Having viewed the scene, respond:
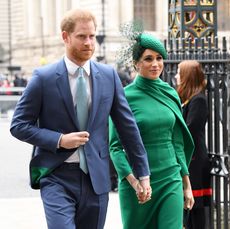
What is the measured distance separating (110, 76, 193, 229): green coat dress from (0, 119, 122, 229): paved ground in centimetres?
336

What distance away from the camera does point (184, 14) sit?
793 cm

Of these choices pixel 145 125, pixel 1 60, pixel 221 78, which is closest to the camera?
pixel 145 125

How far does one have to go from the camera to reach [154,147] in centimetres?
573

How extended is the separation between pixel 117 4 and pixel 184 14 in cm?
5619

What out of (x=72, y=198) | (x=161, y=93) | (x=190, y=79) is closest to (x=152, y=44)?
(x=161, y=93)

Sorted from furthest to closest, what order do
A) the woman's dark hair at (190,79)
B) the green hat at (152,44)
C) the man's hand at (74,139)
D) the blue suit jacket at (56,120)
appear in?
the woman's dark hair at (190,79)
the green hat at (152,44)
the blue suit jacket at (56,120)
the man's hand at (74,139)

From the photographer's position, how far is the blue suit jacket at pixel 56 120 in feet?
16.5

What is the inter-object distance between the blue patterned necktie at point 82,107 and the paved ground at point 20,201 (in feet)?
13.8

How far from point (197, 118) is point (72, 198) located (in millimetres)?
2378

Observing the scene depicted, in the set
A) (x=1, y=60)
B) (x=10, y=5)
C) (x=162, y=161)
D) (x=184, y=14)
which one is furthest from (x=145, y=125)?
(x=10, y=5)

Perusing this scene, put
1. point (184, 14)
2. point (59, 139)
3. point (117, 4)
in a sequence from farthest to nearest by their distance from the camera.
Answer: point (117, 4) → point (184, 14) → point (59, 139)

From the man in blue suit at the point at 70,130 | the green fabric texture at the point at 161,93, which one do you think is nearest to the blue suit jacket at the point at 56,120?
the man in blue suit at the point at 70,130

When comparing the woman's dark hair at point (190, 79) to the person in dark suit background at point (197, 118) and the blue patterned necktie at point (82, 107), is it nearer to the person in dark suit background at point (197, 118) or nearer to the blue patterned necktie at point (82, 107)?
the person in dark suit background at point (197, 118)

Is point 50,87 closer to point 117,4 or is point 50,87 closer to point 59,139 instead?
point 59,139
